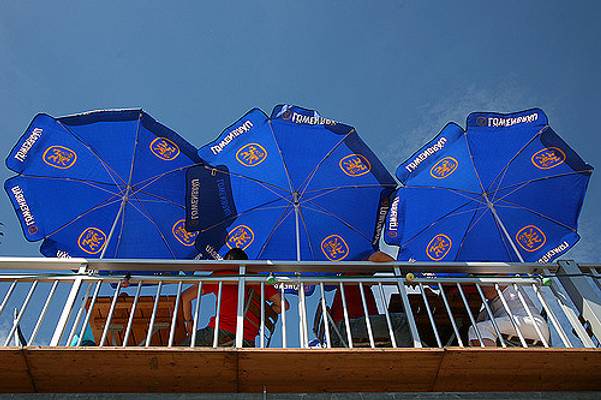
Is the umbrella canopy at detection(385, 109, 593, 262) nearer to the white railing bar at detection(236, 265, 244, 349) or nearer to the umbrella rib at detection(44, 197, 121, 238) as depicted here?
the white railing bar at detection(236, 265, 244, 349)

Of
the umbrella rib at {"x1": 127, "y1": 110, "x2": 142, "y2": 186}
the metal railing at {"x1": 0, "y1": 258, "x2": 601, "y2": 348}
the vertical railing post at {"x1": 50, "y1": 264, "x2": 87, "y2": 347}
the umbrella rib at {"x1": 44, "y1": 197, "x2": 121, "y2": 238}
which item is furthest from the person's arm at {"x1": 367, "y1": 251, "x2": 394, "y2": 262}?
the umbrella rib at {"x1": 44, "y1": 197, "x2": 121, "y2": 238}

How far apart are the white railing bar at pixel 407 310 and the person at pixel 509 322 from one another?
1.91 ft

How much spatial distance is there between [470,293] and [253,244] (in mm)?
3088

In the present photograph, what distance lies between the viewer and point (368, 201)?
25.3 feet

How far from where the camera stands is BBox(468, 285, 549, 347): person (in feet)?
16.6

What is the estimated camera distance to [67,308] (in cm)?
461

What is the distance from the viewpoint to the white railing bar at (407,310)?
A: 450 centimetres

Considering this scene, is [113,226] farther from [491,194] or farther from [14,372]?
[491,194]

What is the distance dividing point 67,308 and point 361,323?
276 centimetres

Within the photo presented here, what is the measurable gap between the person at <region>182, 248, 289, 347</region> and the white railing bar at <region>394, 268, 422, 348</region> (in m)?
1.16

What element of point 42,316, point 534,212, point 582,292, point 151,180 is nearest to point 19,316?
point 42,316

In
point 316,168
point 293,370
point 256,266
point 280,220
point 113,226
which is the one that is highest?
point 316,168

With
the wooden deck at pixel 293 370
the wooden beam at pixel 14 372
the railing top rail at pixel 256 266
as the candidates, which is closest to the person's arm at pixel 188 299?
the railing top rail at pixel 256 266

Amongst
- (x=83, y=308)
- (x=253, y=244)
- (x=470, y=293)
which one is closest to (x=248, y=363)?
(x=83, y=308)
